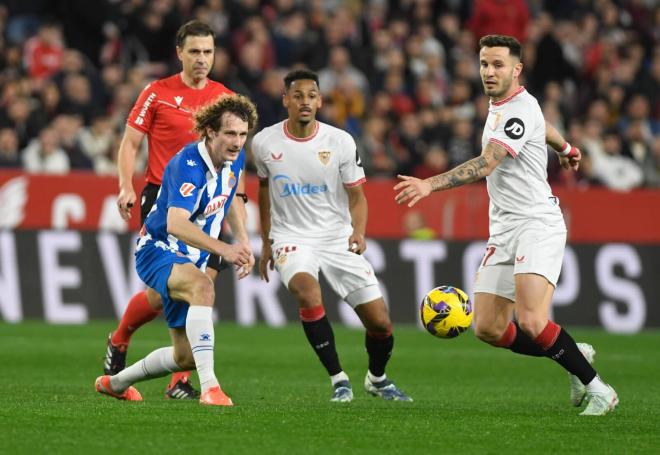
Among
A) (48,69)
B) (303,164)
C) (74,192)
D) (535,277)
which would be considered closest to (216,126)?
(303,164)

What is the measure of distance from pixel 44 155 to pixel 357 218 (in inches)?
335

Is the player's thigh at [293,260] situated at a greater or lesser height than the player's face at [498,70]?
lesser

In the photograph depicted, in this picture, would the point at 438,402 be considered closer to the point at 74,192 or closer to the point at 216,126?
the point at 216,126

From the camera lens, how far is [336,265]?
33.6 feet

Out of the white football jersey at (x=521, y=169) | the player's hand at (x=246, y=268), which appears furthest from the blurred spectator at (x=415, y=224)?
the player's hand at (x=246, y=268)

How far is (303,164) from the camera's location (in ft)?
33.9

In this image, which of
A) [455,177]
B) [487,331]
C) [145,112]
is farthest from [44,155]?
[455,177]

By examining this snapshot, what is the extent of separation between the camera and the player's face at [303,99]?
10.1 m

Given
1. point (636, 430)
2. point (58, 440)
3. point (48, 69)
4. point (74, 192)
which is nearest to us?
point (58, 440)

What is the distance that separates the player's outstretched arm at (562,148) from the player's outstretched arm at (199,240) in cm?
241

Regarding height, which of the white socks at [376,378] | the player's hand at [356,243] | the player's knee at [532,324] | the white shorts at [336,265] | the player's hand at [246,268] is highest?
the player's hand at [246,268]

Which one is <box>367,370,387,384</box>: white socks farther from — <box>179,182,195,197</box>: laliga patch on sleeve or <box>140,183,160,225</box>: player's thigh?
<box>179,182,195,197</box>: laliga patch on sleeve

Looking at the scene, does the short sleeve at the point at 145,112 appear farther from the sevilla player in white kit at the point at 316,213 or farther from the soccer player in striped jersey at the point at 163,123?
the sevilla player in white kit at the point at 316,213

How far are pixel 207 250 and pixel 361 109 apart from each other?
12147mm
